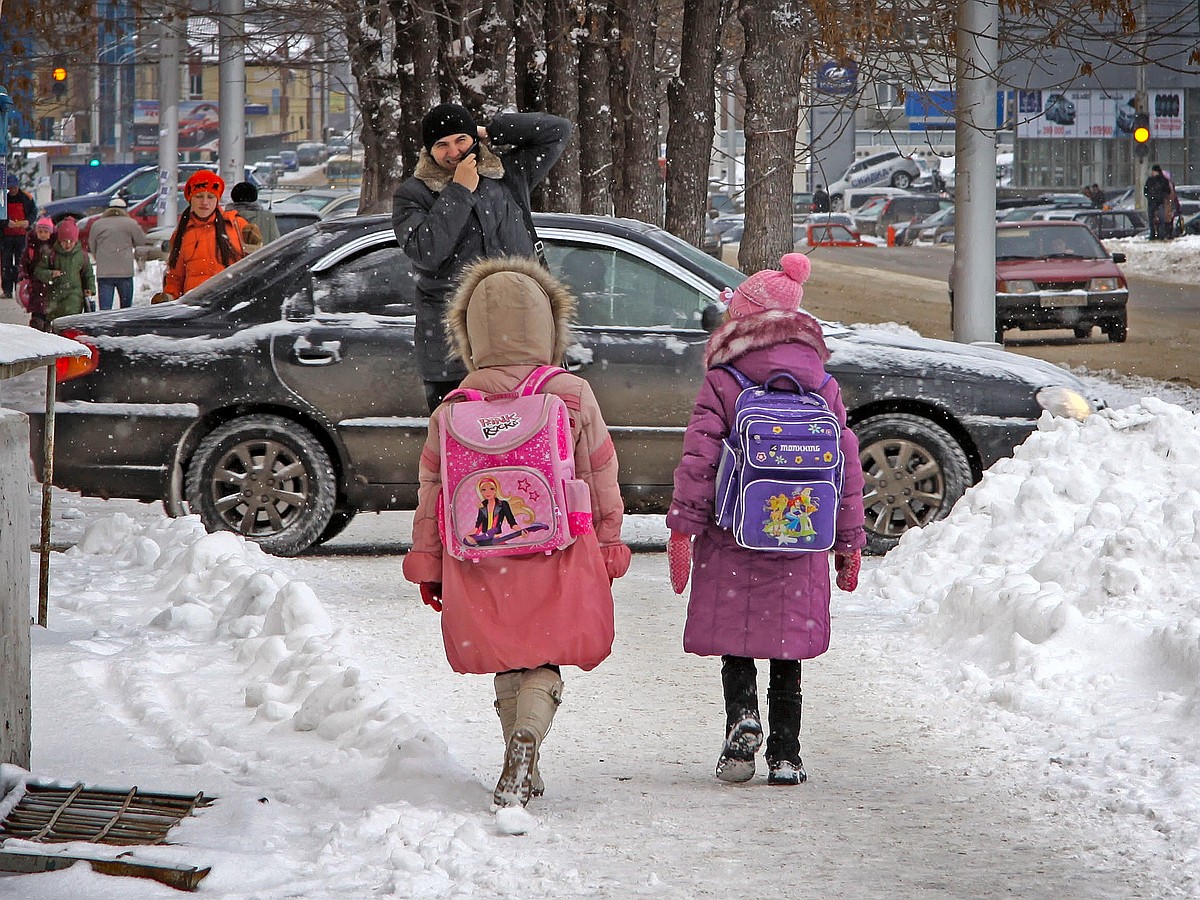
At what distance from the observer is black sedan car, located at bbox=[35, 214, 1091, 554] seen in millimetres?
8297

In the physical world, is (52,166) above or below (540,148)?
above

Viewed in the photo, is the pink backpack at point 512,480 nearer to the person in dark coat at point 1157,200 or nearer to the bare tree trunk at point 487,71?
the bare tree trunk at point 487,71

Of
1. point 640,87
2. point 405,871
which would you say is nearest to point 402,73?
point 640,87

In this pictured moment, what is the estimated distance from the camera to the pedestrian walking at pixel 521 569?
4.41 m

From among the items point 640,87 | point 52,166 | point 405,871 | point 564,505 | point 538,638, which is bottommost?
point 405,871

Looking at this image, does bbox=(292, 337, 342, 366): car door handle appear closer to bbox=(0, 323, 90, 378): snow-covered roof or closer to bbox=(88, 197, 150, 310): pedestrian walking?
bbox=(0, 323, 90, 378): snow-covered roof

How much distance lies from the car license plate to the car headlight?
13.3 meters

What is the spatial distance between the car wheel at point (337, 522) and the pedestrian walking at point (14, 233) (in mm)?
19533

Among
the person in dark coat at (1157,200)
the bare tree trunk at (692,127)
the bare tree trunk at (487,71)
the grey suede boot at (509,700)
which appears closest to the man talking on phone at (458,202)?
the grey suede boot at (509,700)

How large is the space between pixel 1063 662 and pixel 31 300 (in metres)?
13.4

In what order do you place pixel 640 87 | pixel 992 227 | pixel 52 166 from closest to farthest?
pixel 992 227
pixel 640 87
pixel 52 166

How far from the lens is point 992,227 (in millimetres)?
13055

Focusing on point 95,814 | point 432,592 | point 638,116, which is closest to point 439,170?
point 432,592

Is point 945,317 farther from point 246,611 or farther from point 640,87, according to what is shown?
point 246,611
